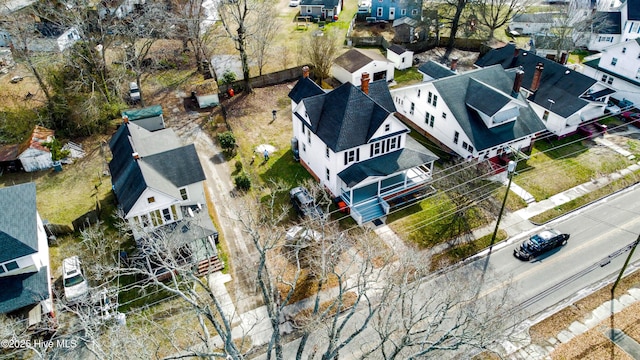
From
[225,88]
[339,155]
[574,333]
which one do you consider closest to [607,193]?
[574,333]

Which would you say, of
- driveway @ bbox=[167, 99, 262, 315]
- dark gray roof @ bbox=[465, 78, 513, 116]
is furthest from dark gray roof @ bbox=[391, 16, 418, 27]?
driveway @ bbox=[167, 99, 262, 315]

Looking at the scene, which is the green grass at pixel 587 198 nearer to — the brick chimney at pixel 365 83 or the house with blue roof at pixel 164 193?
the brick chimney at pixel 365 83

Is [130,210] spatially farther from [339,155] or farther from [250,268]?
[339,155]

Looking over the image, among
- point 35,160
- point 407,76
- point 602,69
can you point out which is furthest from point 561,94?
point 35,160

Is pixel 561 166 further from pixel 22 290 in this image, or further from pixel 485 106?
pixel 22 290

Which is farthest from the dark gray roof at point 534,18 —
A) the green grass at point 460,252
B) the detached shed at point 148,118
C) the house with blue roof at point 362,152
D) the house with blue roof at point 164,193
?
the house with blue roof at point 164,193
